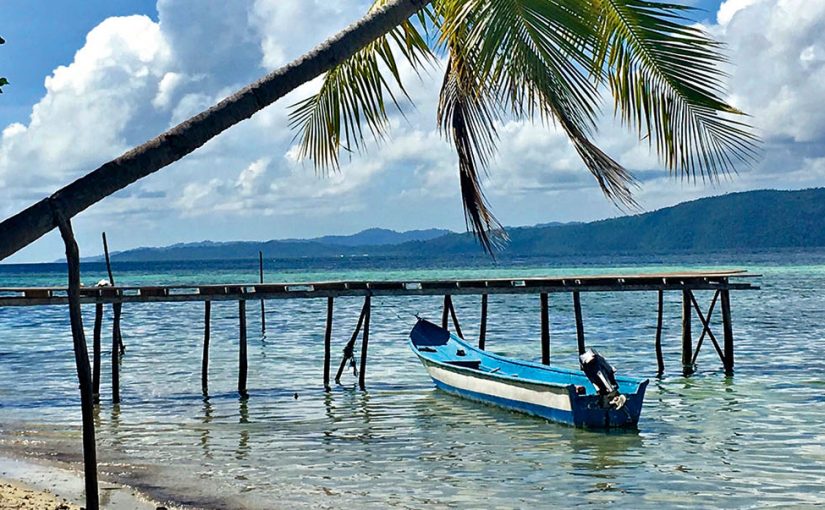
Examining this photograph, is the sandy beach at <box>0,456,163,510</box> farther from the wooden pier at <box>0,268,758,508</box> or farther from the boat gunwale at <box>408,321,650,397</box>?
the boat gunwale at <box>408,321,650,397</box>

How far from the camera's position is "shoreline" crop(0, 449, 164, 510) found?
1058 cm

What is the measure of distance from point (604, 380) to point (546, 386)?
1.16 metres

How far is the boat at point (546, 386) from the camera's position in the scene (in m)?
15.5

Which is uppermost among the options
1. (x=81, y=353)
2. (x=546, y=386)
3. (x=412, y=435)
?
(x=81, y=353)

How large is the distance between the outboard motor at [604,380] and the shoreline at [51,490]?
6.93m

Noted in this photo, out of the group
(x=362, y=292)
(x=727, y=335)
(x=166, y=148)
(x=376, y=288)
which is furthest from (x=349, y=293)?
(x=166, y=148)

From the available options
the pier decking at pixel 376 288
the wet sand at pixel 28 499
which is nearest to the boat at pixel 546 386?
the pier decking at pixel 376 288

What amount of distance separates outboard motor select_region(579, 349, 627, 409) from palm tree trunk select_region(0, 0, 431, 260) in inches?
391

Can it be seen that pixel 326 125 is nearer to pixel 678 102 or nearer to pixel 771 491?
pixel 678 102

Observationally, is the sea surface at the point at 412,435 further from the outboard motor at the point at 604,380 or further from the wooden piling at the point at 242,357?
the outboard motor at the point at 604,380

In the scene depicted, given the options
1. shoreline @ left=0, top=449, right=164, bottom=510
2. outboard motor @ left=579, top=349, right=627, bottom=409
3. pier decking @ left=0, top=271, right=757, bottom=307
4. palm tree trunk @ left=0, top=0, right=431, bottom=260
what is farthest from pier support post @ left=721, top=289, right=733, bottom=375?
palm tree trunk @ left=0, top=0, right=431, bottom=260

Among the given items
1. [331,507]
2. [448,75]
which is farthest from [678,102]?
[331,507]

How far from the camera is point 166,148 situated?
233 inches

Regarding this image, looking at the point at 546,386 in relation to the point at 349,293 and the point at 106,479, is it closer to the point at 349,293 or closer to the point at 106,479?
the point at 349,293
